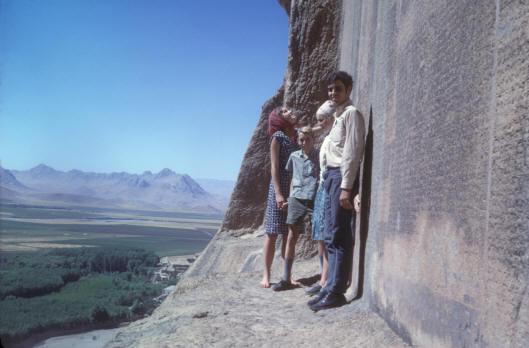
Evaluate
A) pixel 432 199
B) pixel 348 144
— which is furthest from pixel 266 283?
pixel 432 199

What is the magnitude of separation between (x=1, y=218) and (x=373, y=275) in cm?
12524

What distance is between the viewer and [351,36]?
20.0ft

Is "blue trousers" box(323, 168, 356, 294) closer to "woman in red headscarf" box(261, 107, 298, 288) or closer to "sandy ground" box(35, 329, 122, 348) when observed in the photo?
"woman in red headscarf" box(261, 107, 298, 288)

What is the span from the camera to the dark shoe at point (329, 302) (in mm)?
3717

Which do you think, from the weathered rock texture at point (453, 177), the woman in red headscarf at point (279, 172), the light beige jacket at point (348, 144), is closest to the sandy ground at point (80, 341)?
the woman in red headscarf at point (279, 172)

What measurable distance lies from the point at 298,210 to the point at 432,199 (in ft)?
7.13

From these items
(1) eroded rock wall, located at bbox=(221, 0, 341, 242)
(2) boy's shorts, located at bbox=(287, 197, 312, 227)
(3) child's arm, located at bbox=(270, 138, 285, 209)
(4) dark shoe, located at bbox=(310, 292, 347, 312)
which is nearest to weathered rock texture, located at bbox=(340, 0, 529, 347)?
(4) dark shoe, located at bbox=(310, 292, 347, 312)

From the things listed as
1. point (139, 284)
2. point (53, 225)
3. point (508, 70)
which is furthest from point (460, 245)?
point (53, 225)

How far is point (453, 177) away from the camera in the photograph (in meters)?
2.20

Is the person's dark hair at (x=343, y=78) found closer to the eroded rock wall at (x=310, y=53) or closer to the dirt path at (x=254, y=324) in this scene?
the dirt path at (x=254, y=324)

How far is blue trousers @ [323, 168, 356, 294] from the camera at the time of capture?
3637mm

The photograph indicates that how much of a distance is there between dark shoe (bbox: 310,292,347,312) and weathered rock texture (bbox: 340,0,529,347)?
0.27 metres

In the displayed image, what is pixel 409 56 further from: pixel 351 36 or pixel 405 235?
pixel 351 36

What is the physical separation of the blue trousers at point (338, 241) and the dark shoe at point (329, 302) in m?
0.05
